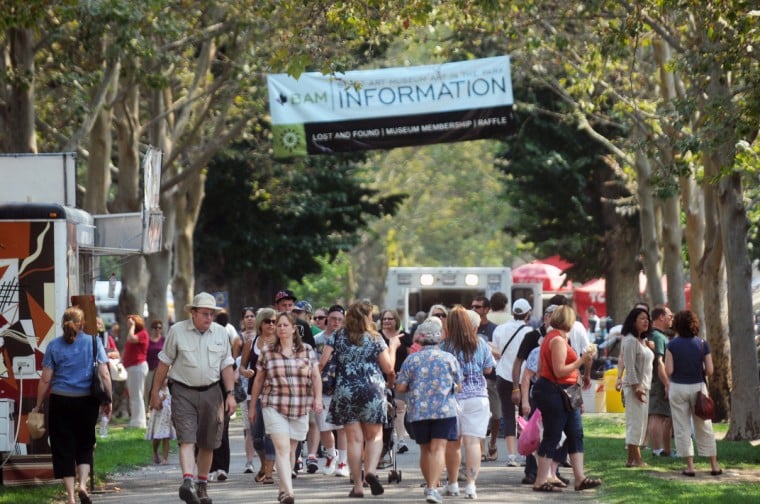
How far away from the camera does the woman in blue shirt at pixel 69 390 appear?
1228cm

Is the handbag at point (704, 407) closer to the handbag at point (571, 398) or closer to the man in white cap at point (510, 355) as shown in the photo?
the handbag at point (571, 398)

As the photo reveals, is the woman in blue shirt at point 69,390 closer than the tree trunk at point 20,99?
Yes

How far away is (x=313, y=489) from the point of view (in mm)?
13727

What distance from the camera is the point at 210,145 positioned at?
25703mm

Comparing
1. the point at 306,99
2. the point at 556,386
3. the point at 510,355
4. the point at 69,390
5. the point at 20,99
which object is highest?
the point at 306,99

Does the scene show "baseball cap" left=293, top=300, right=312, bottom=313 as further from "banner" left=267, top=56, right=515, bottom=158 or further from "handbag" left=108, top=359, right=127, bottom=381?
"banner" left=267, top=56, right=515, bottom=158

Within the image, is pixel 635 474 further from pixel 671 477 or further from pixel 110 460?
pixel 110 460

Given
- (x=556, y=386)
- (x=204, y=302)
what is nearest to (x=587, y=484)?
(x=556, y=386)

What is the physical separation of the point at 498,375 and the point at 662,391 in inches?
71.8

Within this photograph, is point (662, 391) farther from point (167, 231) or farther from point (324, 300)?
point (324, 300)

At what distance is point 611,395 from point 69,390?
15181 mm

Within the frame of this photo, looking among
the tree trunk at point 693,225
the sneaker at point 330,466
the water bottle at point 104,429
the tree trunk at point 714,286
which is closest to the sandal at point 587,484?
the sneaker at point 330,466

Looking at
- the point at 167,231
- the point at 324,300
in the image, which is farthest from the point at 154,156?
the point at 324,300

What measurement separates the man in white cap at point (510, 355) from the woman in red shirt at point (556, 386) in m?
2.70
